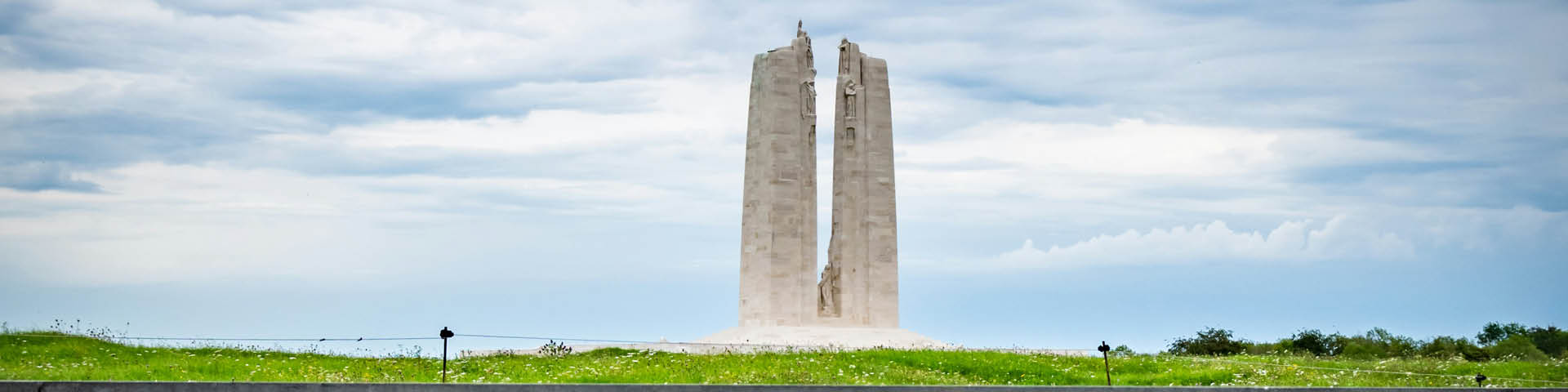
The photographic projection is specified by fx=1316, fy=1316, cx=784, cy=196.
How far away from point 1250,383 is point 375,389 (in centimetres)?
1297

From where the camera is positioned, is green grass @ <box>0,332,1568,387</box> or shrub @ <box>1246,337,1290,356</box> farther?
shrub @ <box>1246,337,1290,356</box>

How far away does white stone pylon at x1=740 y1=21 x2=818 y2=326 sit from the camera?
2902 centimetres

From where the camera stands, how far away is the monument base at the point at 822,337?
1065 inches

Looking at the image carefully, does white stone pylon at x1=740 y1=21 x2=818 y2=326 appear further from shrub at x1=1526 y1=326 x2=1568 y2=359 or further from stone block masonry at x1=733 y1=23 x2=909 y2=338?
shrub at x1=1526 y1=326 x2=1568 y2=359

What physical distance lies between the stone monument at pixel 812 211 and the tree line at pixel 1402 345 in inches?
268

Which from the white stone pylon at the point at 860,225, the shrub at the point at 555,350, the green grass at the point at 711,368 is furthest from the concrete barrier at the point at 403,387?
the white stone pylon at the point at 860,225

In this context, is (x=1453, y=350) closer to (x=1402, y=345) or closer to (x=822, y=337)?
(x=1402, y=345)

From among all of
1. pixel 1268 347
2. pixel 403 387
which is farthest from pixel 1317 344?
pixel 403 387

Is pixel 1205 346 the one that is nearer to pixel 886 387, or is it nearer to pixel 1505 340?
pixel 1505 340

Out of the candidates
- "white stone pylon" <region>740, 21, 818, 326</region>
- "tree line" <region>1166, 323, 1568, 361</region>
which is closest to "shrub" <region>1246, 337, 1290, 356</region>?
"tree line" <region>1166, 323, 1568, 361</region>

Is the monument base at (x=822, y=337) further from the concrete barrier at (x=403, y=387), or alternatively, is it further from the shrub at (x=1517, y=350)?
the concrete barrier at (x=403, y=387)

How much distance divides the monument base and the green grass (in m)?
3.28

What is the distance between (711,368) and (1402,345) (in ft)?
53.7

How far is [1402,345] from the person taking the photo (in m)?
28.2
